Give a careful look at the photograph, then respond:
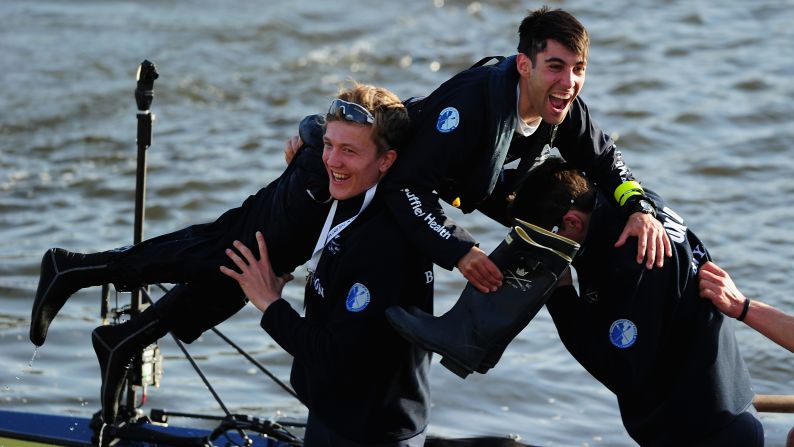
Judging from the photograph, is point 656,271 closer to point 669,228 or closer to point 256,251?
point 669,228

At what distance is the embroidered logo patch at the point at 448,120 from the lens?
3.74 metres

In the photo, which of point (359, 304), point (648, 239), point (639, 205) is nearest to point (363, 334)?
point (359, 304)

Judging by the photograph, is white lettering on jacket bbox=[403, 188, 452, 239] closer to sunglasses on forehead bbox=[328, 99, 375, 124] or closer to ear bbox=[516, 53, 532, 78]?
sunglasses on forehead bbox=[328, 99, 375, 124]

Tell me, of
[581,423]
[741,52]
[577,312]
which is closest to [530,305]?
[577,312]

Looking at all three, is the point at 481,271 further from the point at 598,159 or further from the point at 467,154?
the point at 598,159

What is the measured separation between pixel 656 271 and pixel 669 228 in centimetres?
20

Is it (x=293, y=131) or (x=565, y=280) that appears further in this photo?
(x=293, y=131)

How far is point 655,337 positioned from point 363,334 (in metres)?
0.85

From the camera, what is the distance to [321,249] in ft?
12.1

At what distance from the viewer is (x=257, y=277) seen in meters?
3.81

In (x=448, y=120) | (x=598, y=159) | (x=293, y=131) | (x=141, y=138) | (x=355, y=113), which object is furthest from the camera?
(x=293, y=131)

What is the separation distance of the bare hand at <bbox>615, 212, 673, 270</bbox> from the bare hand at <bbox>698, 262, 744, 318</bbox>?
0.14 m

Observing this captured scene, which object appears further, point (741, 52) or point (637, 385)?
point (741, 52)

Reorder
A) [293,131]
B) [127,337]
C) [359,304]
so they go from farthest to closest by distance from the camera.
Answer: [293,131], [127,337], [359,304]
